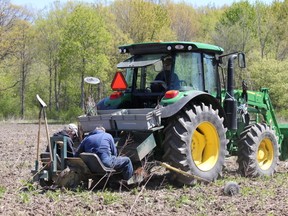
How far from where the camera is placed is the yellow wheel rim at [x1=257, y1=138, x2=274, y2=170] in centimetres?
1069

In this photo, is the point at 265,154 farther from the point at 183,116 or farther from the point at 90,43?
the point at 90,43

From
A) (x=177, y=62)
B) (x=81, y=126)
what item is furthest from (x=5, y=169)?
(x=177, y=62)

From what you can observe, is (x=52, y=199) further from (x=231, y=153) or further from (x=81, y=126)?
(x=231, y=153)

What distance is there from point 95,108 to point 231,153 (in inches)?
121

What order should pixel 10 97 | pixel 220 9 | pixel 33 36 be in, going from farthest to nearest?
pixel 220 9 < pixel 10 97 < pixel 33 36

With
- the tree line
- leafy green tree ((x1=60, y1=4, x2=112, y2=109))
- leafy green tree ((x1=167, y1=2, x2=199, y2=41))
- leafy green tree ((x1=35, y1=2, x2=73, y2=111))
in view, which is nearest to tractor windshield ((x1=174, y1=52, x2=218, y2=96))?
the tree line

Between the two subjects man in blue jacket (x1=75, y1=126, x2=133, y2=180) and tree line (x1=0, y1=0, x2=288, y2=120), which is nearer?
man in blue jacket (x1=75, y1=126, x2=133, y2=180)

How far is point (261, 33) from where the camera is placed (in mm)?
47969

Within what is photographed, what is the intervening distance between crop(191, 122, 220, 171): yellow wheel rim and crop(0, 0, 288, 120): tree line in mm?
23958

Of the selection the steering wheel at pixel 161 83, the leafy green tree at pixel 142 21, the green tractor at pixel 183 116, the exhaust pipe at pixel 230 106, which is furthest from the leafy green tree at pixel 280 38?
the steering wheel at pixel 161 83

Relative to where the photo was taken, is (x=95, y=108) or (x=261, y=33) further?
(x=261, y=33)

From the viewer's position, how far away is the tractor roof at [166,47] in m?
9.00

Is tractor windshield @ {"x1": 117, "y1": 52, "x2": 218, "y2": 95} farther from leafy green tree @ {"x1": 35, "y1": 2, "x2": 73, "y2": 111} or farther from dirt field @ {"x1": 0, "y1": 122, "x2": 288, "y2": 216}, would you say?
leafy green tree @ {"x1": 35, "y1": 2, "x2": 73, "y2": 111}

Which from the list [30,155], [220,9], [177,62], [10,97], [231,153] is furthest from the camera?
[220,9]
